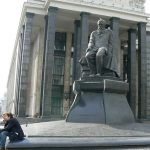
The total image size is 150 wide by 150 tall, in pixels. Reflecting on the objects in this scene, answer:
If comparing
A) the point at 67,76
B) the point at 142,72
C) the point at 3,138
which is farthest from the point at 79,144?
the point at 67,76

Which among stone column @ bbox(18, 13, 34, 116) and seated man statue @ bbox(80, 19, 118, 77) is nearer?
seated man statue @ bbox(80, 19, 118, 77)

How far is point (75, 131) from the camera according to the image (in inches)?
349

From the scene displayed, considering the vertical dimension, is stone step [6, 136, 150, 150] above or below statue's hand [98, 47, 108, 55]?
below

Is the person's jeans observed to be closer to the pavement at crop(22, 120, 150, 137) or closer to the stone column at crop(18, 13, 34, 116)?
the pavement at crop(22, 120, 150, 137)

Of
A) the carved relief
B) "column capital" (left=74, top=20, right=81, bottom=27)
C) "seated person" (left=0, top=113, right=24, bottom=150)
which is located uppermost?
the carved relief

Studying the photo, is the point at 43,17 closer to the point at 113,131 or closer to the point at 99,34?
the point at 99,34

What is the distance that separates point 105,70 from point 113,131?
3162 mm

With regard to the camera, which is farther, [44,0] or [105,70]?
[44,0]

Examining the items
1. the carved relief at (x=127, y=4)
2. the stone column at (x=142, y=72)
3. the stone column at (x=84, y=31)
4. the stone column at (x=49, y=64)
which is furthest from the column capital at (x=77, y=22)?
the stone column at (x=142, y=72)

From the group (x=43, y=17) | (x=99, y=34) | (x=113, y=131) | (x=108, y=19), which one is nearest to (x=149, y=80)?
(x=108, y=19)

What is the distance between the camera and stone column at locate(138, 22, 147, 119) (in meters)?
37.6

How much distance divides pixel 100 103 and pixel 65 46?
33.3m

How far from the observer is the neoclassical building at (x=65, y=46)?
34625mm

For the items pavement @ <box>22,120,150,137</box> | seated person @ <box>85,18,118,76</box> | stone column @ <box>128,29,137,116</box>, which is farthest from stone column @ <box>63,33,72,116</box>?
pavement @ <box>22,120,150,137</box>
